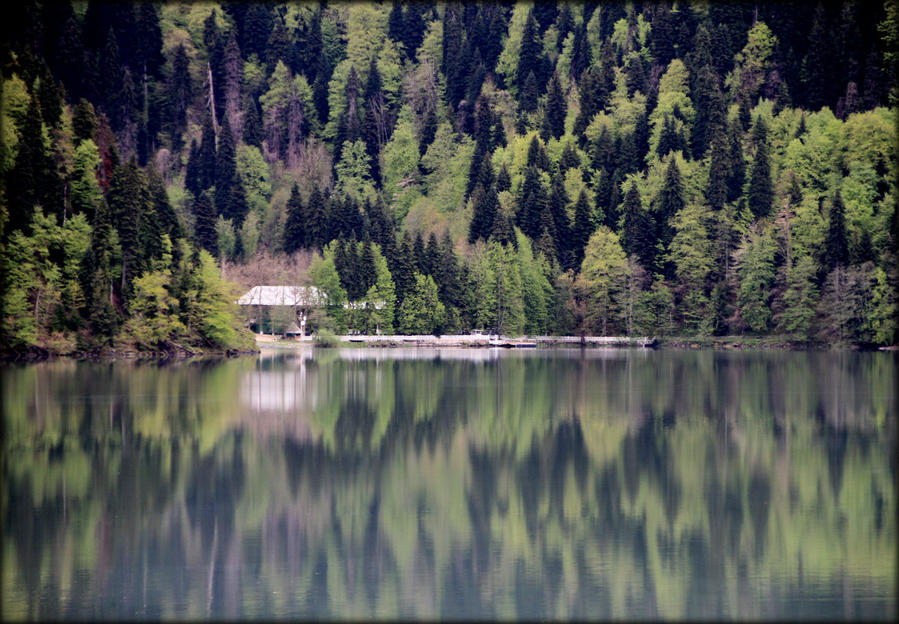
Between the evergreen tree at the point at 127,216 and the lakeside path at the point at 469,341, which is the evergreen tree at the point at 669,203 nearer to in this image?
the lakeside path at the point at 469,341

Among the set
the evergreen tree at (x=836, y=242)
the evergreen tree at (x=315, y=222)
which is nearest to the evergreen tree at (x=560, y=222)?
the evergreen tree at (x=315, y=222)

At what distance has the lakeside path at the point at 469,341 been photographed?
109 m

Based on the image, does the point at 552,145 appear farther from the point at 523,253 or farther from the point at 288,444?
the point at 288,444

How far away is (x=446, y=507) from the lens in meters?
21.6

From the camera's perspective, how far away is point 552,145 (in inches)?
5620

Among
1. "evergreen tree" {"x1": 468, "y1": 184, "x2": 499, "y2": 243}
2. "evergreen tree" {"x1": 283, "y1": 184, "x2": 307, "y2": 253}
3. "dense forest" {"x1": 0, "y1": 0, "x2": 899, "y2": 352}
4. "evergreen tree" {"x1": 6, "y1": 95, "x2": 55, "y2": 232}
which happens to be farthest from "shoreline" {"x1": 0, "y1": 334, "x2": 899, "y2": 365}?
"evergreen tree" {"x1": 6, "y1": 95, "x2": 55, "y2": 232}

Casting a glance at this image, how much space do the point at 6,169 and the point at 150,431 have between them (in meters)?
43.9

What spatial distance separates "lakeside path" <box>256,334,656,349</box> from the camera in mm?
108562

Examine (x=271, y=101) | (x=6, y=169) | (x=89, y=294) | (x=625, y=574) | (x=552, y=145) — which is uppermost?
(x=271, y=101)

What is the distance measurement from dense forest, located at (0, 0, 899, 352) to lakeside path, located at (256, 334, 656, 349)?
151 centimetres

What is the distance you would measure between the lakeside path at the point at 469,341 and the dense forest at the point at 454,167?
1509mm

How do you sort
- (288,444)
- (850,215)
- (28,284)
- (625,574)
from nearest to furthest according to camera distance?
(625,574) < (288,444) < (28,284) < (850,215)

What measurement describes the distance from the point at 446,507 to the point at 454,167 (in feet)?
458

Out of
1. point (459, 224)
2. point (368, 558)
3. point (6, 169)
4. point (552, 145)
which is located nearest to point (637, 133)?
point (552, 145)
